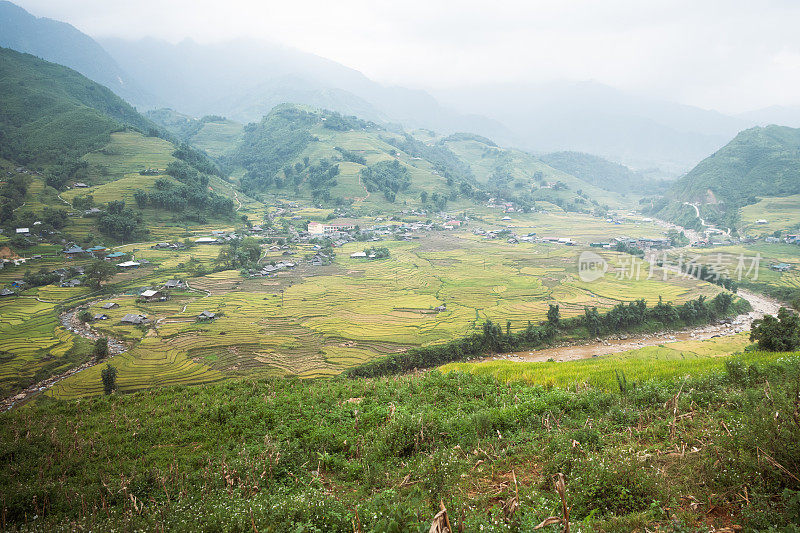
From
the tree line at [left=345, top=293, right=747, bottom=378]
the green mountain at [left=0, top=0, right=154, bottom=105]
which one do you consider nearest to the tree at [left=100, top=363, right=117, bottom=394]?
the tree line at [left=345, top=293, right=747, bottom=378]

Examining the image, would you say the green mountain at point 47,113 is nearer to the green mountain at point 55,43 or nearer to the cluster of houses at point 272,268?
the cluster of houses at point 272,268

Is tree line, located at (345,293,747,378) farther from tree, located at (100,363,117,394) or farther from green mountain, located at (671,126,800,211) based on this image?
green mountain, located at (671,126,800,211)

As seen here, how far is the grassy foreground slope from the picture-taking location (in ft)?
12.4

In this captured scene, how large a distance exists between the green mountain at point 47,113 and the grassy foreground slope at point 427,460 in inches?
2749

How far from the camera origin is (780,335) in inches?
461

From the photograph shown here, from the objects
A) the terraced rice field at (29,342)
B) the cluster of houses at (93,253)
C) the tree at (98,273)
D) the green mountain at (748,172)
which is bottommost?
the terraced rice field at (29,342)

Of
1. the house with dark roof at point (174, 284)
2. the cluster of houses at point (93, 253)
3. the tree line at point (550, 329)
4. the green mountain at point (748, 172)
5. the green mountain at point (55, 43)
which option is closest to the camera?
the tree line at point (550, 329)

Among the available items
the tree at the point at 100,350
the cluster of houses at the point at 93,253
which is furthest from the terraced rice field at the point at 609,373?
the cluster of houses at the point at 93,253

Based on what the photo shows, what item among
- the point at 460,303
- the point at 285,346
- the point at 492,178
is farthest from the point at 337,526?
the point at 492,178

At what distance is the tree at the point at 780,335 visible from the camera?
11031 mm

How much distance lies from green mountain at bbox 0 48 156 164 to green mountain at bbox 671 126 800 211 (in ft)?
401

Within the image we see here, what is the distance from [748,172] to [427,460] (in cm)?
10907

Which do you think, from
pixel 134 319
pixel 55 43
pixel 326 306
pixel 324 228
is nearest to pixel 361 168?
pixel 324 228

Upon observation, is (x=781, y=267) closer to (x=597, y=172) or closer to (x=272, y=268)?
(x=272, y=268)
